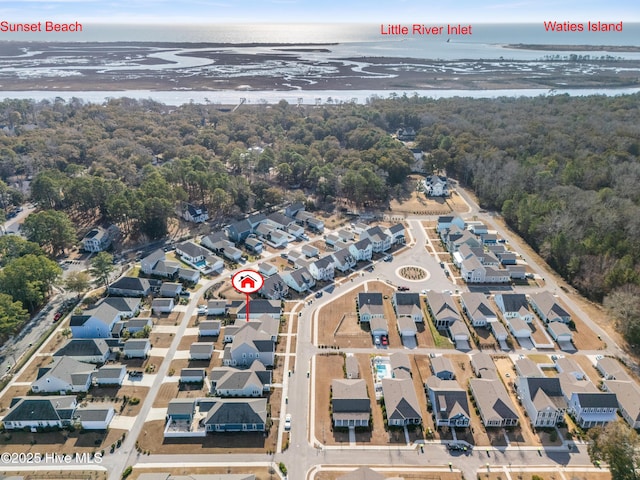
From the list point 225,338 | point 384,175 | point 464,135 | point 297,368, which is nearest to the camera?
point 297,368

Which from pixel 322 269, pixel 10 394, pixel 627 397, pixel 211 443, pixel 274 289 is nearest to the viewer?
pixel 211 443

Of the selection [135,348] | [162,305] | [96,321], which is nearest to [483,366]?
[135,348]

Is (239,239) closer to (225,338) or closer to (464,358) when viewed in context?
(225,338)

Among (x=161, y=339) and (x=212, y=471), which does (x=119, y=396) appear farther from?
(x=212, y=471)

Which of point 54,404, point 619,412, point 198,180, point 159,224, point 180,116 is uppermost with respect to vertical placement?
point 180,116

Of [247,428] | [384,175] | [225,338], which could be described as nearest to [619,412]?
[247,428]

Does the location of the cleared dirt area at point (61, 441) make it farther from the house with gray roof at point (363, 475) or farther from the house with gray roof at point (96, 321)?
the house with gray roof at point (363, 475)

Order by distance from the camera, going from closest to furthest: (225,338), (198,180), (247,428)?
(247,428) → (225,338) → (198,180)

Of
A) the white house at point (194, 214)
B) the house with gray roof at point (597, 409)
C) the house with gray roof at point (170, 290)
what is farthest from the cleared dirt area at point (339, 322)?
the white house at point (194, 214)
